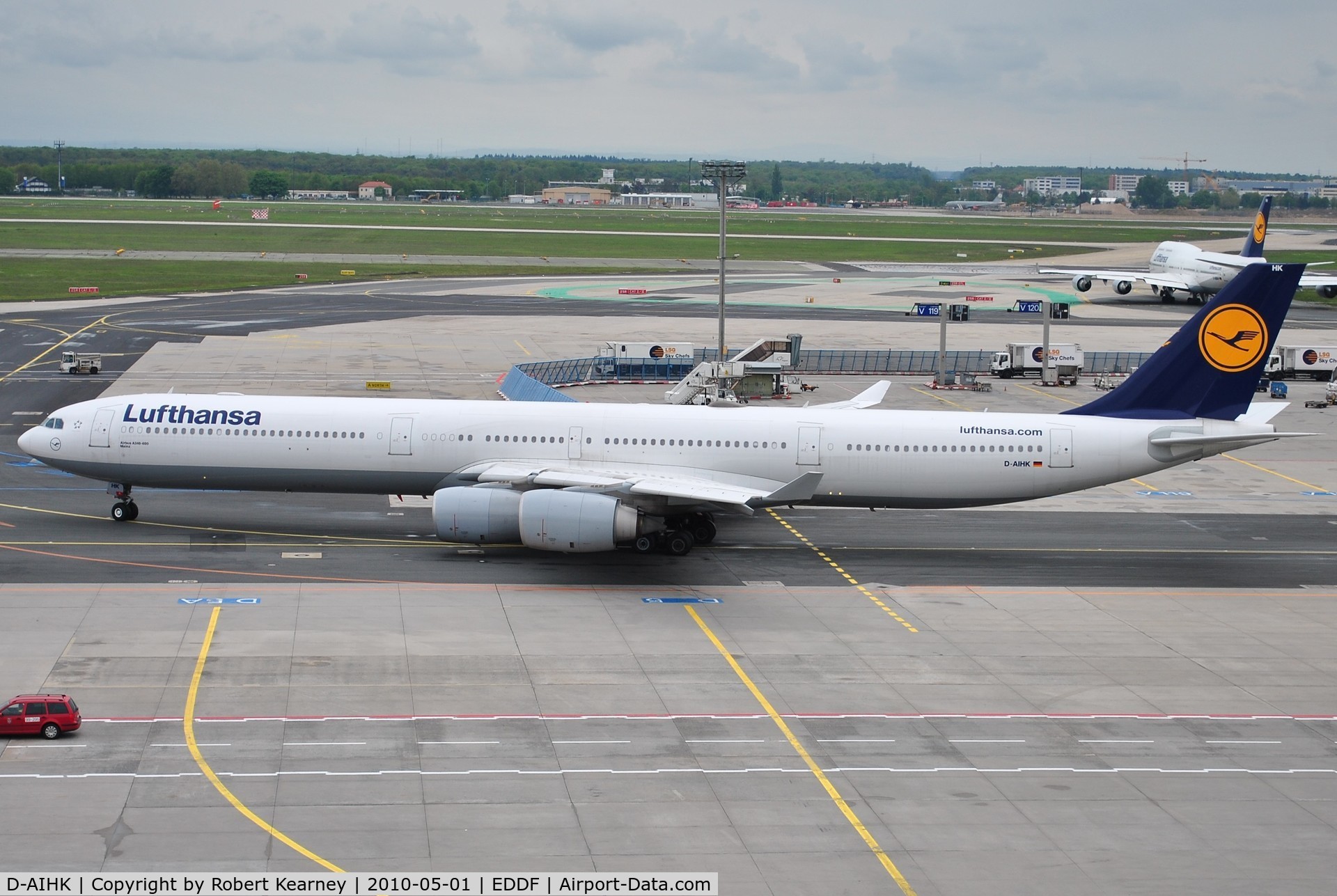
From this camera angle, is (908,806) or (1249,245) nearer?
(908,806)

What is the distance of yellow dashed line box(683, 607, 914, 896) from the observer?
72.6 ft

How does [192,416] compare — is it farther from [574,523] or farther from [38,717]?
[38,717]

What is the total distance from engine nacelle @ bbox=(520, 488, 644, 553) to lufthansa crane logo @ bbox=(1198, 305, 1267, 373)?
20255 mm

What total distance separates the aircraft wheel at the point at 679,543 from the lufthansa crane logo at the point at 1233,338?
60.0 feet

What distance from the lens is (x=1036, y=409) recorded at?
247ft

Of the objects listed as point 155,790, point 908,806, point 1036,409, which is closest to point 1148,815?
point 908,806

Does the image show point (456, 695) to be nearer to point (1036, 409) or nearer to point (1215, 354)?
point (1215, 354)

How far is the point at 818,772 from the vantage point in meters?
26.2

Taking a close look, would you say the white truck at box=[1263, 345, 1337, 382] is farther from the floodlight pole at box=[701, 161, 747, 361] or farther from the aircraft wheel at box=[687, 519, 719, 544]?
the aircraft wheel at box=[687, 519, 719, 544]

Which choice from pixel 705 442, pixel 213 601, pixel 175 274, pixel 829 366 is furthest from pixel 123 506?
pixel 175 274

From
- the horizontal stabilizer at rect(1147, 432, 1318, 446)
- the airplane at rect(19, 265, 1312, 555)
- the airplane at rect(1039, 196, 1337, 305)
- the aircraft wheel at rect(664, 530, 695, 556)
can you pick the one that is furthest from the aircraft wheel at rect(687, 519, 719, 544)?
the airplane at rect(1039, 196, 1337, 305)

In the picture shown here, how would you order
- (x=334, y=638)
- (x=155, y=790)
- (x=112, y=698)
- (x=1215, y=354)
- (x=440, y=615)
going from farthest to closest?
(x=1215, y=354) → (x=440, y=615) → (x=334, y=638) → (x=112, y=698) → (x=155, y=790)

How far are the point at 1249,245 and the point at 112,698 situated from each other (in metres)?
98.2

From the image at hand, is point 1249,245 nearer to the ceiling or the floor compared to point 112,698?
nearer to the ceiling
